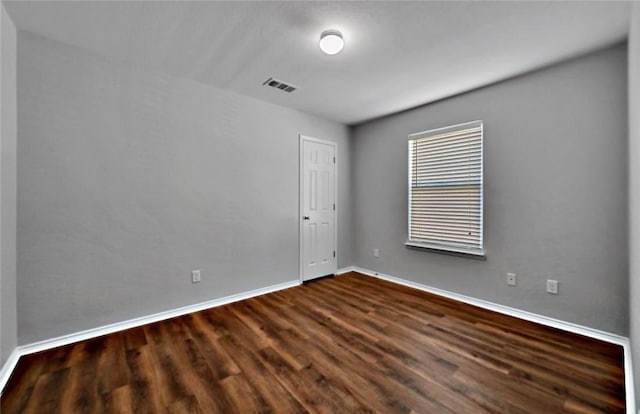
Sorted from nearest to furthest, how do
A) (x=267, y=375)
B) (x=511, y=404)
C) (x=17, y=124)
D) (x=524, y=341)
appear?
1. (x=511, y=404)
2. (x=267, y=375)
3. (x=17, y=124)
4. (x=524, y=341)

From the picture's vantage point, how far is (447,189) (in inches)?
134

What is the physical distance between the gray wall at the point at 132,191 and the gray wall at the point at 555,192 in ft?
8.08

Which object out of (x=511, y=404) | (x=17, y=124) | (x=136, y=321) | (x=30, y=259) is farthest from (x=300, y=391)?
(x=17, y=124)

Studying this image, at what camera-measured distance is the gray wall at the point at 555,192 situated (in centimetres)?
228

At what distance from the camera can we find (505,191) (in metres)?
2.89

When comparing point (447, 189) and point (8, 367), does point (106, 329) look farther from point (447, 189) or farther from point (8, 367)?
point (447, 189)

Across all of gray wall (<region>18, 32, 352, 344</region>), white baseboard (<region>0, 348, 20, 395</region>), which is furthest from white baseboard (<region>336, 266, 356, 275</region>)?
white baseboard (<region>0, 348, 20, 395</region>)

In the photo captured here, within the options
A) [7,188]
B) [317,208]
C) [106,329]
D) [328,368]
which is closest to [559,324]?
[328,368]

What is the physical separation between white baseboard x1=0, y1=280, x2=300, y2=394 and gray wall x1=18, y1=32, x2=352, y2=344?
54mm

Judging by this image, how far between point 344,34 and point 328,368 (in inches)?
101

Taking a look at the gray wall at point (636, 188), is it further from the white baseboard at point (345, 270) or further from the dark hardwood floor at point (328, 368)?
the white baseboard at point (345, 270)

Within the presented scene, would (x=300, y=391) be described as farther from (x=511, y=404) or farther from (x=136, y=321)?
(x=136, y=321)

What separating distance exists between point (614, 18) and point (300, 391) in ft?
11.2

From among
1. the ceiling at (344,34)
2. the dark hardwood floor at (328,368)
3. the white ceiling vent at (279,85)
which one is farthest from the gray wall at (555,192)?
the white ceiling vent at (279,85)
